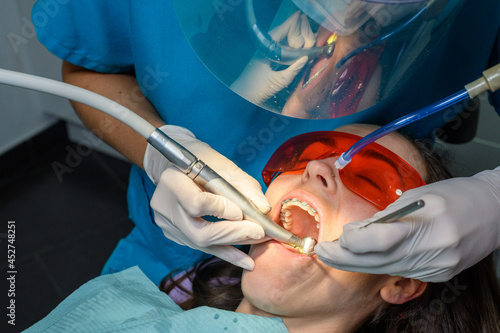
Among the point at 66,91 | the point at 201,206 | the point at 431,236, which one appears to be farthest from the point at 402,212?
the point at 66,91

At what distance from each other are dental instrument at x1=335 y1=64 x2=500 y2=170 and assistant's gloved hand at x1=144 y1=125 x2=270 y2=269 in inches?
8.2

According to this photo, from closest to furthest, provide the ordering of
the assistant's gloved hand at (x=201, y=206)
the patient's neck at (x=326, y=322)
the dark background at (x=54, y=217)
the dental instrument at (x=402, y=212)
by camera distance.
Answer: the dental instrument at (x=402, y=212), the assistant's gloved hand at (x=201, y=206), the patient's neck at (x=326, y=322), the dark background at (x=54, y=217)

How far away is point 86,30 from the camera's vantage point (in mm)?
1389

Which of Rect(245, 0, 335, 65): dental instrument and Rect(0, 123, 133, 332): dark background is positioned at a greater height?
Rect(245, 0, 335, 65): dental instrument

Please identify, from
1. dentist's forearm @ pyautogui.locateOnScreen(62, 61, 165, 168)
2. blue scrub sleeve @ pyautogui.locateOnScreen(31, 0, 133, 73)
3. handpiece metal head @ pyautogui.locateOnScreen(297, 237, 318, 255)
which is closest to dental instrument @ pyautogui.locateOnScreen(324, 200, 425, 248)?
handpiece metal head @ pyautogui.locateOnScreen(297, 237, 318, 255)

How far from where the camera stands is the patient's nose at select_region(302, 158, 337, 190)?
3.79 ft

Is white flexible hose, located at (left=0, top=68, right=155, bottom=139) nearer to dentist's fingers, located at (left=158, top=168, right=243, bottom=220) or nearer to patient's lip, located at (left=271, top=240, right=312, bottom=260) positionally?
dentist's fingers, located at (left=158, top=168, right=243, bottom=220)

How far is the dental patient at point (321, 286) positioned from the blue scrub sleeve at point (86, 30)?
1.77 feet

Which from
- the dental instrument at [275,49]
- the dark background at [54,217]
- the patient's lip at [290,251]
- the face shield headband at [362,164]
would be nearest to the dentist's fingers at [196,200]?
the patient's lip at [290,251]

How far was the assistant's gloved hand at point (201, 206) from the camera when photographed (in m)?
1.09

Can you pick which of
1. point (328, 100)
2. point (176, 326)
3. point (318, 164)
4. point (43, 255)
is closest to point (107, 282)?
point (176, 326)

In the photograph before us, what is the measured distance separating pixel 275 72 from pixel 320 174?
0.31 meters

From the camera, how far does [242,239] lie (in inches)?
43.8

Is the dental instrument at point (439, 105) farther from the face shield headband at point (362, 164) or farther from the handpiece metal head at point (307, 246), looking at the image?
the handpiece metal head at point (307, 246)
